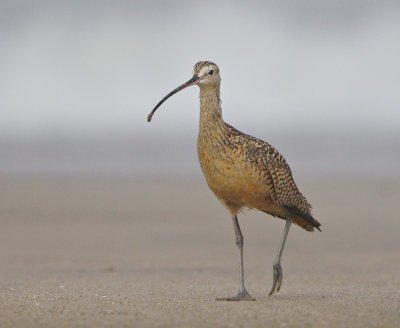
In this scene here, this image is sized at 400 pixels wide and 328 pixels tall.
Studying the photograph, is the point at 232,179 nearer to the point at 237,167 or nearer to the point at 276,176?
the point at 237,167

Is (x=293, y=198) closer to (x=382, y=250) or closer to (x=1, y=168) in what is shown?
(x=382, y=250)

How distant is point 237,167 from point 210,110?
64 cm

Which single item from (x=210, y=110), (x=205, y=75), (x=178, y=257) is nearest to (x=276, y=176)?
(x=210, y=110)

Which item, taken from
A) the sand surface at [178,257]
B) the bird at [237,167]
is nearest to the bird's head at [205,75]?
the bird at [237,167]

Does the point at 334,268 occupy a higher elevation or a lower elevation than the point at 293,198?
lower

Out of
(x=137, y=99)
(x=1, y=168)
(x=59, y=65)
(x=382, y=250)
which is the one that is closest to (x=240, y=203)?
(x=382, y=250)

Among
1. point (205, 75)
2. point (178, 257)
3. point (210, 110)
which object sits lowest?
point (178, 257)

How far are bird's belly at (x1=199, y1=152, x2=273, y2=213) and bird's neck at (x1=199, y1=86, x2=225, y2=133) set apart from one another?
0.91 feet

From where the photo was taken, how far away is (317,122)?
40.9m

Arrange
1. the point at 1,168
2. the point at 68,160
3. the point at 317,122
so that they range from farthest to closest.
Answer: the point at 317,122, the point at 68,160, the point at 1,168

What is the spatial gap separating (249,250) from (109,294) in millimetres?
5621

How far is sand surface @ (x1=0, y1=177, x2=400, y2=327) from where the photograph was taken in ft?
23.2

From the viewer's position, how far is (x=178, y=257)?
13016 millimetres

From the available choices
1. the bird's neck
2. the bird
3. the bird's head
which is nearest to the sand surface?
the bird
